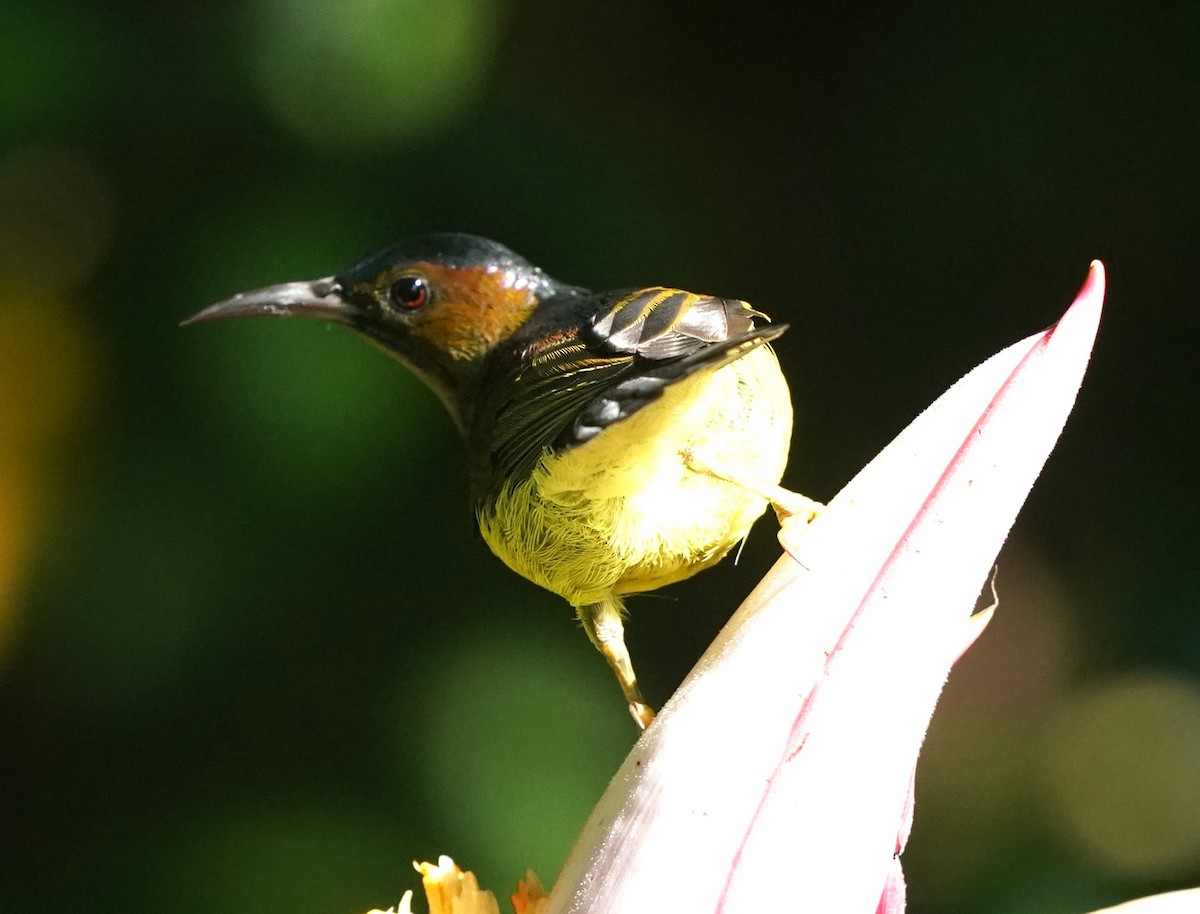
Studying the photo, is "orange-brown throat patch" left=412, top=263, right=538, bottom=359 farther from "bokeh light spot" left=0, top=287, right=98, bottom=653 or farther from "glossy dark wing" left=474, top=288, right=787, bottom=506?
"bokeh light spot" left=0, top=287, right=98, bottom=653

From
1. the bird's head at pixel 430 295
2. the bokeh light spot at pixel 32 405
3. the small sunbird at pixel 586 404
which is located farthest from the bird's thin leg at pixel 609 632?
the bokeh light spot at pixel 32 405

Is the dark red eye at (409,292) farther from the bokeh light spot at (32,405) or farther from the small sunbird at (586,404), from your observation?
the bokeh light spot at (32,405)

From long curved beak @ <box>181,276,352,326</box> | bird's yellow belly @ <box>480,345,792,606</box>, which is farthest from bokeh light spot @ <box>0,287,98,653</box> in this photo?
bird's yellow belly @ <box>480,345,792,606</box>

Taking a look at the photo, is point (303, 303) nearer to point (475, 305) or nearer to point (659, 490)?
point (475, 305)

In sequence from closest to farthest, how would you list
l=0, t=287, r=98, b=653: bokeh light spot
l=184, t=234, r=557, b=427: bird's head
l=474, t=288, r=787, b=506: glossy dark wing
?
l=474, t=288, r=787, b=506: glossy dark wing
l=184, t=234, r=557, b=427: bird's head
l=0, t=287, r=98, b=653: bokeh light spot

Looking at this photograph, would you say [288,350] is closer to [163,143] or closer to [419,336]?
[163,143]

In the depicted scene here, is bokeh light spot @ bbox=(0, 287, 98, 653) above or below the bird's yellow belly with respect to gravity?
below

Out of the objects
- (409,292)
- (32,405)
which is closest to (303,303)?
(409,292)

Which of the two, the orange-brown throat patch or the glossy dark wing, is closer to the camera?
the glossy dark wing
